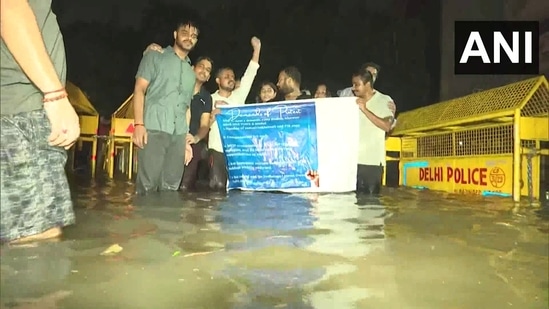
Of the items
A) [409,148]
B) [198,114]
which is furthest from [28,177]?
[409,148]

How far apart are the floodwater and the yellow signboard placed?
6.94 feet

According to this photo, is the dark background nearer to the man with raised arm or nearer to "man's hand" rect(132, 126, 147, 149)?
"man's hand" rect(132, 126, 147, 149)

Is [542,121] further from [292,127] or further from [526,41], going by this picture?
[526,41]

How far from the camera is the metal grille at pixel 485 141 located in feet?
17.1

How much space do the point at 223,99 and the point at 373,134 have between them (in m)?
1.43

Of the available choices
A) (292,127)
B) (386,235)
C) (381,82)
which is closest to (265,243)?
(386,235)

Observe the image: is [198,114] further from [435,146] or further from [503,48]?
[503,48]

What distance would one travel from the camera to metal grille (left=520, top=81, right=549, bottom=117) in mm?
4848

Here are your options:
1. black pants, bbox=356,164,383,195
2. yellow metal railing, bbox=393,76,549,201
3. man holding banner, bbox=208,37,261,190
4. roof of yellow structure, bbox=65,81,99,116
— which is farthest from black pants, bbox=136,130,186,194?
roof of yellow structure, bbox=65,81,99,116

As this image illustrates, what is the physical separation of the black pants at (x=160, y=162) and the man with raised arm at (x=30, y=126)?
2114 millimetres

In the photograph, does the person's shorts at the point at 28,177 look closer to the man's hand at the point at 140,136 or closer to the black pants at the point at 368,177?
the man's hand at the point at 140,136

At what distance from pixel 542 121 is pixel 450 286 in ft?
12.1

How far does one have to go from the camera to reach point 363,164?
202 inches

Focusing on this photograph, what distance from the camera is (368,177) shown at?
509 centimetres
